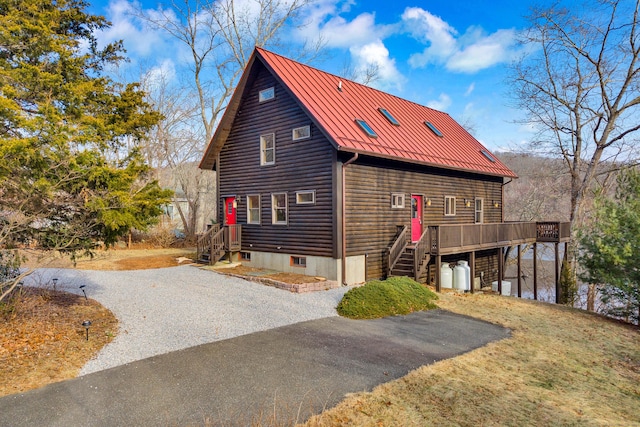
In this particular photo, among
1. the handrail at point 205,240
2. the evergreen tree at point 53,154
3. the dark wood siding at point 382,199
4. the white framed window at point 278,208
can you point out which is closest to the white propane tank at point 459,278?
the dark wood siding at point 382,199

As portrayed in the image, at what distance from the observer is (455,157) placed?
16266 mm

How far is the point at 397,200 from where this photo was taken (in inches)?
557

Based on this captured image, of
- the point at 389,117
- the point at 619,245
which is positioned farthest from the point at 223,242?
the point at 619,245

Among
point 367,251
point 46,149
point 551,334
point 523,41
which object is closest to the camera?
point 46,149

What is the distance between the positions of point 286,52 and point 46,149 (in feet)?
79.6

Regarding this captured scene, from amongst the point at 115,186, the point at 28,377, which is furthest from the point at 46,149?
the point at 28,377

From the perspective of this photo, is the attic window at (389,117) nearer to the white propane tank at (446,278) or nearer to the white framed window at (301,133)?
the white framed window at (301,133)

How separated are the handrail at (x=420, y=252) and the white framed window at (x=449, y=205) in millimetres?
4180

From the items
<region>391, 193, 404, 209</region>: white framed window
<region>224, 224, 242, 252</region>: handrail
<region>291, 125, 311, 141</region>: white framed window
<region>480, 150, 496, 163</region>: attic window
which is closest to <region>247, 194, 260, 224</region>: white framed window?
<region>224, 224, 242, 252</region>: handrail

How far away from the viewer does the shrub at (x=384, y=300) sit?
8.95m

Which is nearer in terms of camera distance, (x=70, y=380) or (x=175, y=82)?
(x=70, y=380)

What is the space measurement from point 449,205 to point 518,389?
1219cm

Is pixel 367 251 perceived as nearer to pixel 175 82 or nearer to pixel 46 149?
pixel 46 149

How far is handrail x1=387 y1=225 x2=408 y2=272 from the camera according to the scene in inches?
512
